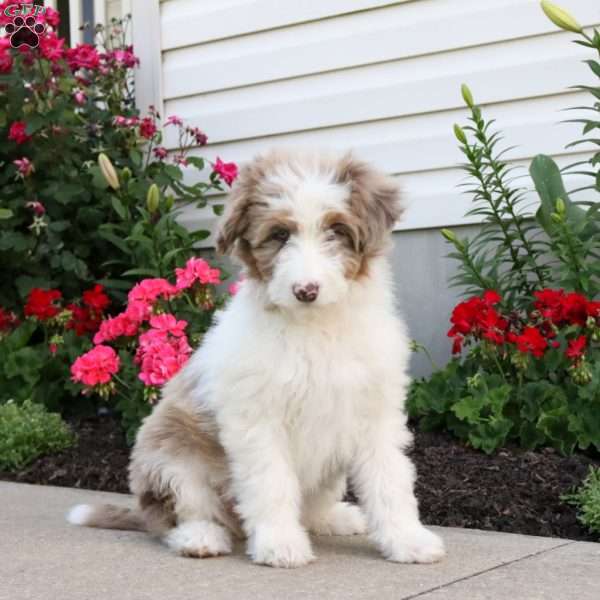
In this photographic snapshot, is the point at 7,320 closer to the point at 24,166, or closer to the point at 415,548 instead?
the point at 24,166

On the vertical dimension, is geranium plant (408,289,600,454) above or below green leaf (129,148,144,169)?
below

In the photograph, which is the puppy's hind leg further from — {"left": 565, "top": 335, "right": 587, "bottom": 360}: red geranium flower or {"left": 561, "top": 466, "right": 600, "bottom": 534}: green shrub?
{"left": 565, "top": 335, "right": 587, "bottom": 360}: red geranium flower

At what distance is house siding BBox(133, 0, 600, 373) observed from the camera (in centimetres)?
585

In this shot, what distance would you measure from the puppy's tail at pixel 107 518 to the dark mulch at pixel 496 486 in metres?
1.12

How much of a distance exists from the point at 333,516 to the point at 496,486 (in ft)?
2.62

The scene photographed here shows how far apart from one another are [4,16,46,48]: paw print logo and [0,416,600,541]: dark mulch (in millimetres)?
3291

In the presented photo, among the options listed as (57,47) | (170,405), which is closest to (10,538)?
(170,405)

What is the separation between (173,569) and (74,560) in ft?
1.24

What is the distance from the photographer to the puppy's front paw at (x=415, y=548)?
345cm

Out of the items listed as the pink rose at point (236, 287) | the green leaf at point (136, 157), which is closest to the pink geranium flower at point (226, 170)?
the green leaf at point (136, 157)

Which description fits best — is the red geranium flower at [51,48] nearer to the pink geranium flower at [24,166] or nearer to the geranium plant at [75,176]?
the geranium plant at [75,176]

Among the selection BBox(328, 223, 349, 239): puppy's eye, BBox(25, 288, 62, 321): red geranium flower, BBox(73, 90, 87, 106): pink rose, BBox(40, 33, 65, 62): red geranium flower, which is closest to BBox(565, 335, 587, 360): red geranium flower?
BBox(328, 223, 349, 239): puppy's eye

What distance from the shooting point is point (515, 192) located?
5.69 metres

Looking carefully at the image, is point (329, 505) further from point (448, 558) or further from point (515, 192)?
point (515, 192)
